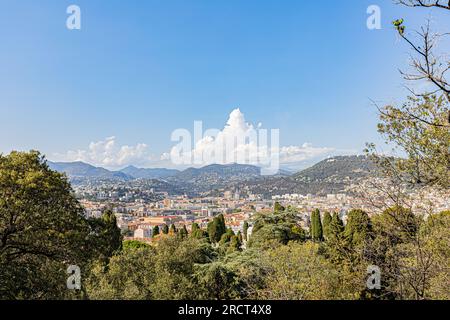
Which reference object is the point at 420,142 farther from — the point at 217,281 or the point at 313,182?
the point at 313,182

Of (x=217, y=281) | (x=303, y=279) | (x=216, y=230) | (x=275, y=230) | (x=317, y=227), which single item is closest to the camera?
(x=303, y=279)

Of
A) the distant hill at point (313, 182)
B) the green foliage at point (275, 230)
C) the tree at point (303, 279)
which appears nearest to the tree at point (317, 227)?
the green foliage at point (275, 230)

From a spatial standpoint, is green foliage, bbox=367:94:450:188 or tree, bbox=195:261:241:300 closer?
green foliage, bbox=367:94:450:188

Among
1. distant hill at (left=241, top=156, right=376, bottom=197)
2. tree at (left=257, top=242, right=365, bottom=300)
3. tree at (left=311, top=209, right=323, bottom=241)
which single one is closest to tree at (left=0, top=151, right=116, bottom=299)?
tree at (left=257, top=242, right=365, bottom=300)

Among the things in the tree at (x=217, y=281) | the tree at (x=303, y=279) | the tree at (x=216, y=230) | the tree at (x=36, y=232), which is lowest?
the tree at (x=216, y=230)

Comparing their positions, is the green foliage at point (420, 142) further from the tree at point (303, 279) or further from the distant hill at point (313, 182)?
the distant hill at point (313, 182)

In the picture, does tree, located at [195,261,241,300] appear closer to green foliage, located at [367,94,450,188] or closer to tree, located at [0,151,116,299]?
tree, located at [0,151,116,299]

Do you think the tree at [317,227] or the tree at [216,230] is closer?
the tree at [317,227]

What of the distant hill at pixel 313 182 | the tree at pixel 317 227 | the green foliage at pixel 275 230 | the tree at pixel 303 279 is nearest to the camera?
the tree at pixel 303 279

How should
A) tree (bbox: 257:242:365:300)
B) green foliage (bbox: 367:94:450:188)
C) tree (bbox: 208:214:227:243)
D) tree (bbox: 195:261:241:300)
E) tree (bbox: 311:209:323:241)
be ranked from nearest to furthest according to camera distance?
green foliage (bbox: 367:94:450:188)
tree (bbox: 257:242:365:300)
tree (bbox: 195:261:241:300)
tree (bbox: 311:209:323:241)
tree (bbox: 208:214:227:243)

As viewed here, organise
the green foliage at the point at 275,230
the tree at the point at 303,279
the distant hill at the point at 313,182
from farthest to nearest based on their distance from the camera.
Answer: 1. the distant hill at the point at 313,182
2. the green foliage at the point at 275,230
3. the tree at the point at 303,279

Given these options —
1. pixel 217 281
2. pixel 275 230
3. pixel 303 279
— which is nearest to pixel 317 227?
pixel 275 230

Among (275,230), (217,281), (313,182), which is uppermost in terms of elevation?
(275,230)
